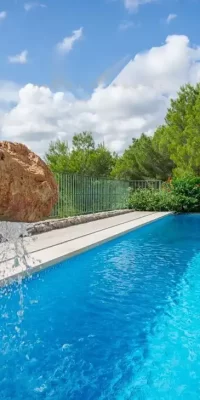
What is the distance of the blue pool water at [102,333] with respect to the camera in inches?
137

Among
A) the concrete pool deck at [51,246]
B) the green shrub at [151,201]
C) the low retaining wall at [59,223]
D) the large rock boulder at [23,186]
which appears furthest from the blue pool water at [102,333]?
the green shrub at [151,201]

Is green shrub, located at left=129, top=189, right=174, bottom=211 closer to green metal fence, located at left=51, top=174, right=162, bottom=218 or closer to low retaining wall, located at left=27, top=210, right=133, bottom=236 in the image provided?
green metal fence, located at left=51, top=174, right=162, bottom=218

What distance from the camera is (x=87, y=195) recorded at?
1653 centimetres

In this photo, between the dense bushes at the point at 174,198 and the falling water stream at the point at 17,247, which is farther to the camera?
the dense bushes at the point at 174,198

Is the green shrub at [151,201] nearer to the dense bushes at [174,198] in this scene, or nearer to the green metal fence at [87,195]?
the dense bushes at [174,198]

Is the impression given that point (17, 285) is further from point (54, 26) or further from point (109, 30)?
point (109, 30)

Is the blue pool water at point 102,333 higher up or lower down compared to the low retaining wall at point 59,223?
lower down

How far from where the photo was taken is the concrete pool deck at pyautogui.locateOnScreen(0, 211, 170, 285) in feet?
20.7

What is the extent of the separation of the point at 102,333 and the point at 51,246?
427 centimetres

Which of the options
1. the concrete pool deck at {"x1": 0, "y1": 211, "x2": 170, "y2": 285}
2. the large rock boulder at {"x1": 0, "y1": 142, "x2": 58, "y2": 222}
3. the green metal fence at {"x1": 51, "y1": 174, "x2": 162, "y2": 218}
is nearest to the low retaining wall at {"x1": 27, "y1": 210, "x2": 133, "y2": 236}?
the concrete pool deck at {"x1": 0, "y1": 211, "x2": 170, "y2": 285}

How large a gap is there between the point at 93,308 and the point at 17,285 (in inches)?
53.0

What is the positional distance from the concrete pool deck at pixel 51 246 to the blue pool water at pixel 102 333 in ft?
0.68

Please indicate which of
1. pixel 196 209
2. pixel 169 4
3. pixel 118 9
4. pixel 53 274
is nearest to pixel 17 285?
pixel 53 274

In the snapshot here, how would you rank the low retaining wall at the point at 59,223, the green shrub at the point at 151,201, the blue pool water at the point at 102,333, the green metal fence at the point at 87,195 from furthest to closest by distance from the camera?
the green shrub at the point at 151,201 → the green metal fence at the point at 87,195 → the low retaining wall at the point at 59,223 → the blue pool water at the point at 102,333
